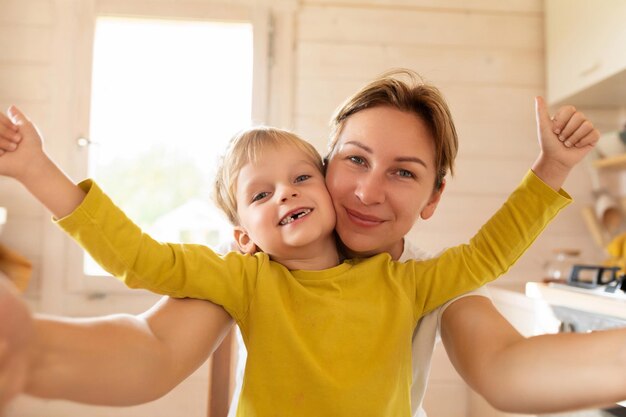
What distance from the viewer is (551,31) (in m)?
2.62

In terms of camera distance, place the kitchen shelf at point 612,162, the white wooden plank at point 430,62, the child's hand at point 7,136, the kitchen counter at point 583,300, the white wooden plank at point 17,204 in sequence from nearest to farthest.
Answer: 1. the child's hand at point 7,136
2. the kitchen counter at point 583,300
3. the kitchen shelf at point 612,162
4. the white wooden plank at point 17,204
5. the white wooden plank at point 430,62

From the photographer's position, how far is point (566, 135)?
2.68ft

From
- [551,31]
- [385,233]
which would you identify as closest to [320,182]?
[385,233]

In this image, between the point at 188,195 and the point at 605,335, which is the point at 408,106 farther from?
the point at 188,195

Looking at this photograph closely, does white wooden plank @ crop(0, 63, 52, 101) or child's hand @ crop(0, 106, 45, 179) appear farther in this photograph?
white wooden plank @ crop(0, 63, 52, 101)

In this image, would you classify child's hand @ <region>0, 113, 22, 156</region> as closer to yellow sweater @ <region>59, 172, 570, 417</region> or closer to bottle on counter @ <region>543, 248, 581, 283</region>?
yellow sweater @ <region>59, 172, 570, 417</region>

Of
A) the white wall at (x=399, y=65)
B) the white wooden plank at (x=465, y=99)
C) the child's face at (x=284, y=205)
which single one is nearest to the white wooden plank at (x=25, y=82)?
the white wall at (x=399, y=65)

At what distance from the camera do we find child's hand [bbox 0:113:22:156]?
65cm

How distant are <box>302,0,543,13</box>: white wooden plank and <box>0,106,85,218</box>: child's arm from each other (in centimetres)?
220

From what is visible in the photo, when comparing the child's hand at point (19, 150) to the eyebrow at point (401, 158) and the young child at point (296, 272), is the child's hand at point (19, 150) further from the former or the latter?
the eyebrow at point (401, 158)

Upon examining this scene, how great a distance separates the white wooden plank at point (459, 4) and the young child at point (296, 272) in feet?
6.42

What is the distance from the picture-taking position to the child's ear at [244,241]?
0.91m

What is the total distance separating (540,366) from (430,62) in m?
2.25

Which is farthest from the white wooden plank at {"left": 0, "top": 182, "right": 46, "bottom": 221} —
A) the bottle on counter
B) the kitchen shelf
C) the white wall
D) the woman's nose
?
the kitchen shelf
